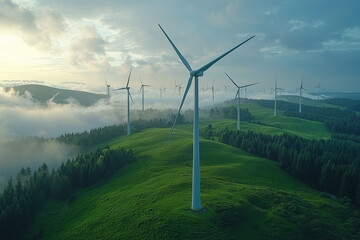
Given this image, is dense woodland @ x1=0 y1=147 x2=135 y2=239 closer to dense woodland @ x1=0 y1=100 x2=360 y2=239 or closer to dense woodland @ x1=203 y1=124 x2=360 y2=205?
dense woodland @ x1=0 y1=100 x2=360 y2=239

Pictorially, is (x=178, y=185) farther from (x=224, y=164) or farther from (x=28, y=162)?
(x=28, y=162)

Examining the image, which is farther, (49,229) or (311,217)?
(49,229)

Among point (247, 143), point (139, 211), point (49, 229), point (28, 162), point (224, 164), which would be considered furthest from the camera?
point (28, 162)

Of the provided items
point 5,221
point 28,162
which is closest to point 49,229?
point 5,221

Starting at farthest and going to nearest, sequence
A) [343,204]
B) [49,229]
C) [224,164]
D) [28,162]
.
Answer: [28,162] < [224,164] < [343,204] < [49,229]

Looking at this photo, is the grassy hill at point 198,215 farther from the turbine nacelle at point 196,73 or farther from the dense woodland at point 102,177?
the turbine nacelle at point 196,73

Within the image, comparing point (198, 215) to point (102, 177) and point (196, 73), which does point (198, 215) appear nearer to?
point (196, 73)
